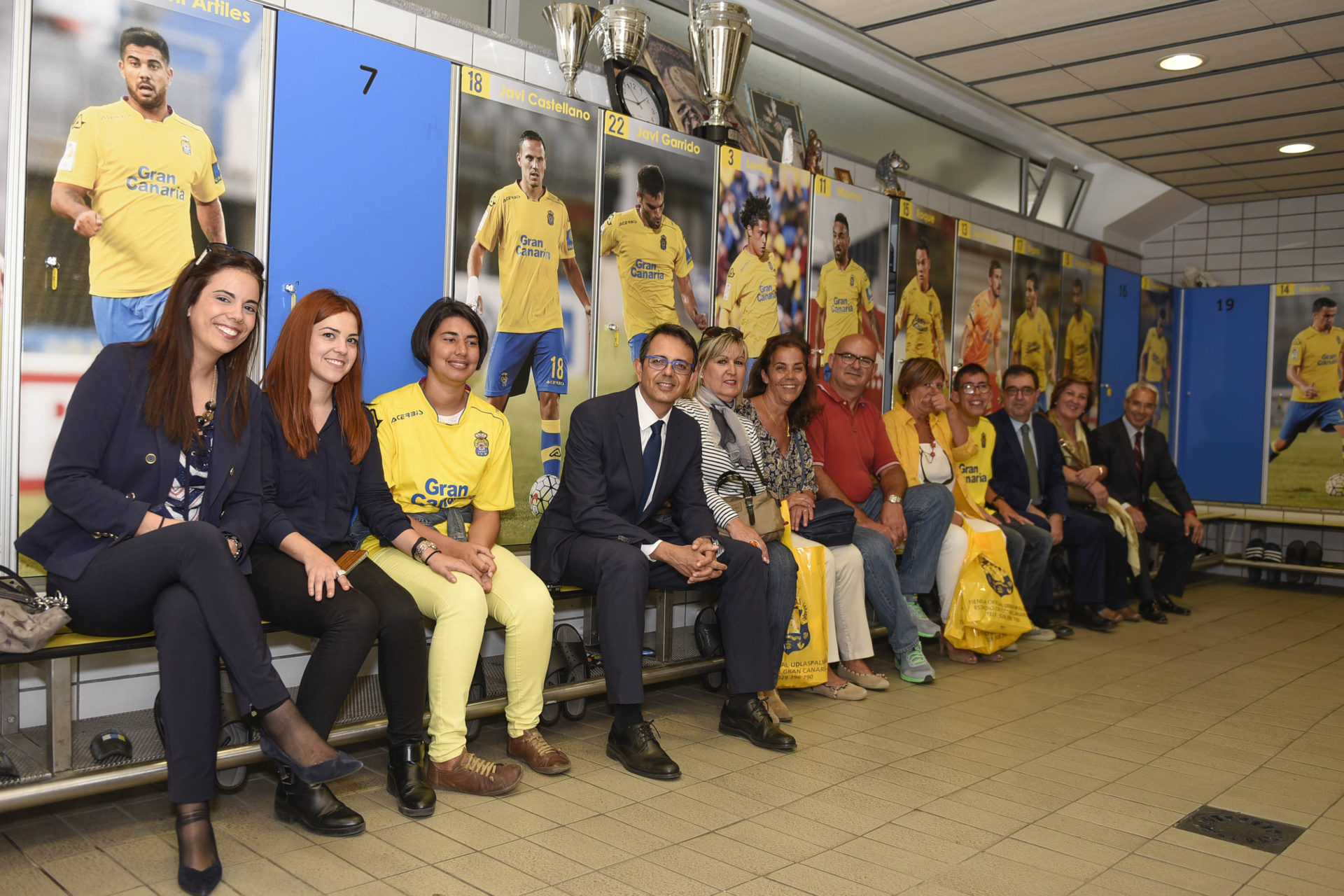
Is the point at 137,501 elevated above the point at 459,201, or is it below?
below

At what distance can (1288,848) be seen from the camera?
103 inches

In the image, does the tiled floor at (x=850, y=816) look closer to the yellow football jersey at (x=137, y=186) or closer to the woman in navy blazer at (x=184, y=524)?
the woman in navy blazer at (x=184, y=524)

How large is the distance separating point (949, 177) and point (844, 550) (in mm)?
3725

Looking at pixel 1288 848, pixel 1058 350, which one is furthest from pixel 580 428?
pixel 1058 350

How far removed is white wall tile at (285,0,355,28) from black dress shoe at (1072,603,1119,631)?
464 cm

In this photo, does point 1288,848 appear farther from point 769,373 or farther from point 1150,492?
point 1150,492

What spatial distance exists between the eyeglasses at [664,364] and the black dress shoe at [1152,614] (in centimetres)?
384

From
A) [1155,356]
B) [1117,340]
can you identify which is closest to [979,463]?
[1117,340]

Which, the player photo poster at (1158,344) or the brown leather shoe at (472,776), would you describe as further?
the player photo poster at (1158,344)

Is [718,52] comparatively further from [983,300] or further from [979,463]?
[983,300]

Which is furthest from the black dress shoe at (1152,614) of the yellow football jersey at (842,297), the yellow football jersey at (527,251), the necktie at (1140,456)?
the yellow football jersey at (527,251)

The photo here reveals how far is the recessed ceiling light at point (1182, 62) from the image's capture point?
5.13 m

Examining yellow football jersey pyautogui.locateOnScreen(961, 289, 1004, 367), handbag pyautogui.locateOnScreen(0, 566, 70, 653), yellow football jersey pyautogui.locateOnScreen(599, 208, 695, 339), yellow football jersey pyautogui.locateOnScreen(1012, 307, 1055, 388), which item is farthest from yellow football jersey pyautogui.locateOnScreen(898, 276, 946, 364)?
handbag pyautogui.locateOnScreen(0, 566, 70, 653)

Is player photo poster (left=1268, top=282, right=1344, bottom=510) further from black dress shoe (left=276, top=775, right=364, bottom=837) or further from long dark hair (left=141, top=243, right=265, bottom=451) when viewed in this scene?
long dark hair (left=141, top=243, right=265, bottom=451)
